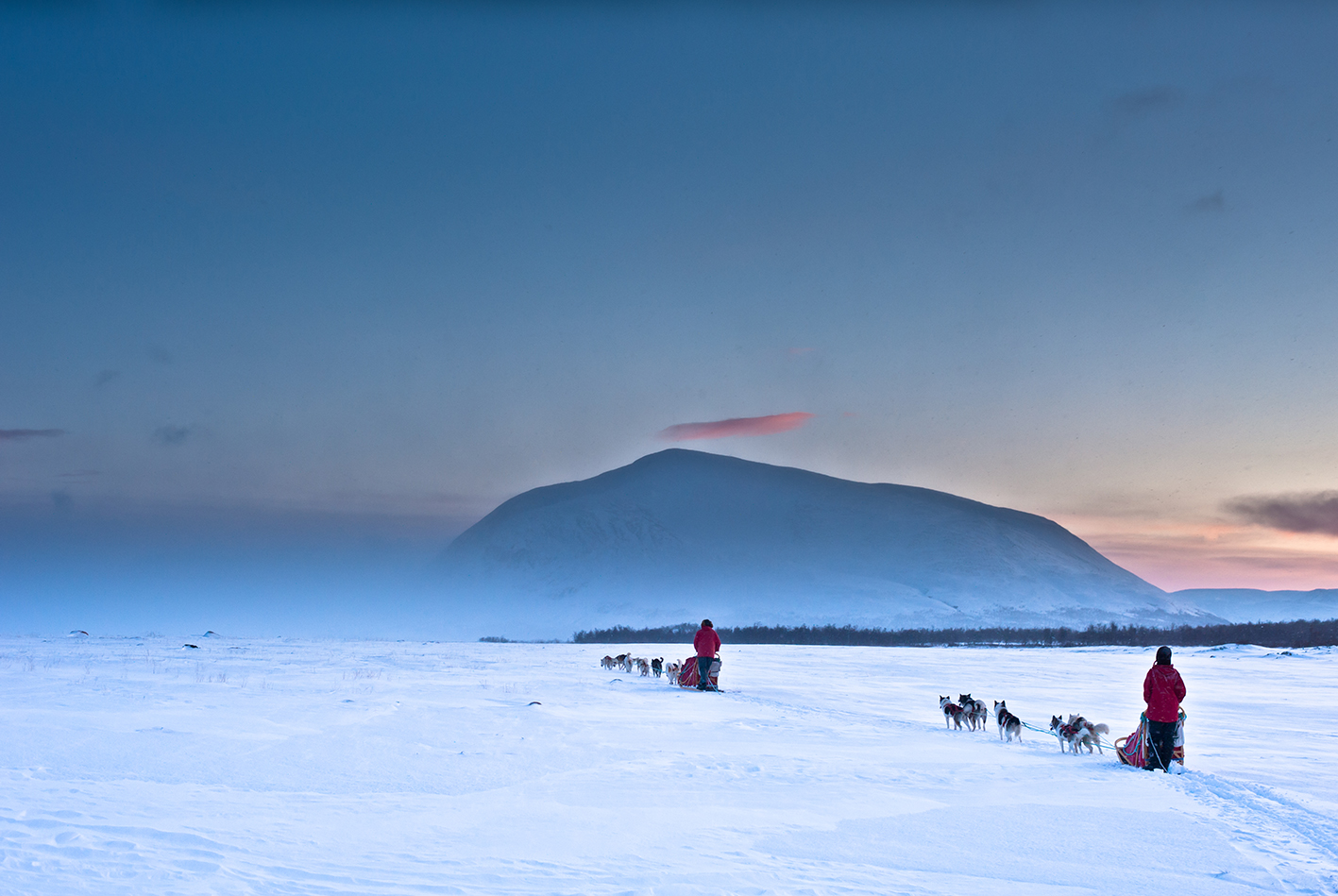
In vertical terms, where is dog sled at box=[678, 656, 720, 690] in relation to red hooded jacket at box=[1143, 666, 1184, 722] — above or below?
below

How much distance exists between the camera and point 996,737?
1508cm

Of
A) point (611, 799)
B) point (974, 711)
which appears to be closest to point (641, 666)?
point (974, 711)

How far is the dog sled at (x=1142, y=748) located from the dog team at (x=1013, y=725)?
648 millimetres

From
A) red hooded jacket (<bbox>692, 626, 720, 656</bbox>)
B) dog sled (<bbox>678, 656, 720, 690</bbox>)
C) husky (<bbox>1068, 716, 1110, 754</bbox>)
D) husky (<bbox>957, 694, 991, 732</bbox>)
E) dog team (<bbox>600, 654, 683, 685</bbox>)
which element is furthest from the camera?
dog team (<bbox>600, 654, 683, 685</bbox>)

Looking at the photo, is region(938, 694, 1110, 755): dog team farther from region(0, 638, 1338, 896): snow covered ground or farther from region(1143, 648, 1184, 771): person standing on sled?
region(1143, 648, 1184, 771): person standing on sled

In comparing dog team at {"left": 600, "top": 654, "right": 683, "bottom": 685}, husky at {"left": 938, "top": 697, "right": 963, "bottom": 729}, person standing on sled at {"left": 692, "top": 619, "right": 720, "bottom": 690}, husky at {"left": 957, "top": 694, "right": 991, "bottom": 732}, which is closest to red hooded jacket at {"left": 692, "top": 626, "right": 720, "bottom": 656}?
person standing on sled at {"left": 692, "top": 619, "right": 720, "bottom": 690}

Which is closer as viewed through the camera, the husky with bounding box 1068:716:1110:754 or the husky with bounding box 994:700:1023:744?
the husky with bounding box 1068:716:1110:754

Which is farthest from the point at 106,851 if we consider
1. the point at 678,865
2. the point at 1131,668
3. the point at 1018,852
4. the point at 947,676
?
the point at 1131,668

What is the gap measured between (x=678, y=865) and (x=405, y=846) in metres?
2.04

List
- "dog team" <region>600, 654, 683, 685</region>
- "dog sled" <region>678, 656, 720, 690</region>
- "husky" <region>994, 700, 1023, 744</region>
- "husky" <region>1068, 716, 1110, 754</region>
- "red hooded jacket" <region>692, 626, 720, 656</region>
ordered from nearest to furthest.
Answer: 1. "husky" <region>1068, 716, 1110, 754</region>
2. "husky" <region>994, 700, 1023, 744</region>
3. "red hooded jacket" <region>692, 626, 720, 656</region>
4. "dog sled" <region>678, 656, 720, 690</region>
5. "dog team" <region>600, 654, 683, 685</region>

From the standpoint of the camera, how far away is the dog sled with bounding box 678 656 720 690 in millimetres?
22766

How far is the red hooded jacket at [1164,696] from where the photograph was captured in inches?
451

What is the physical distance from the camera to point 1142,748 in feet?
38.8

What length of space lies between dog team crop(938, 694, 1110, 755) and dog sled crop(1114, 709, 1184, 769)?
0.65 m
